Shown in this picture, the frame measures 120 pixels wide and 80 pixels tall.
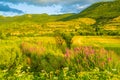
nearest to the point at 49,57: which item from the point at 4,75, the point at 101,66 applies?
the point at 101,66

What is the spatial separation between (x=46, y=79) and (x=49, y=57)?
7091mm

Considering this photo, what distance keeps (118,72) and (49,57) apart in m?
7.23

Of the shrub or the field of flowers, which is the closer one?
the field of flowers

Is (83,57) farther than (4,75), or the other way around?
(83,57)

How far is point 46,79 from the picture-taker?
11734 millimetres

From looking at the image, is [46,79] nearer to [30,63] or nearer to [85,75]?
[85,75]

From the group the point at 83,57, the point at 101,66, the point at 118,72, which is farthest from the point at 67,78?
the point at 83,57

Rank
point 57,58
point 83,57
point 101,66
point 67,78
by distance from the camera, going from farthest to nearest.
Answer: point 57,58 < point 83,57 < point 101,66 < point 67,78

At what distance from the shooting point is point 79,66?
14367 millimetres

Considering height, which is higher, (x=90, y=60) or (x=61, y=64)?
(x=90, y=60)

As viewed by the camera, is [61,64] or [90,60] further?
[61,64]

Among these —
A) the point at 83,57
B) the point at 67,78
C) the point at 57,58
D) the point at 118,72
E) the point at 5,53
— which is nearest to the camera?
the point at 67,78

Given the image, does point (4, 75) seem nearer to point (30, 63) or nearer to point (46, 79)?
point (46, 79)

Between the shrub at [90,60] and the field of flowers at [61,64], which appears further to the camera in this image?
the shrub at [90,60]
